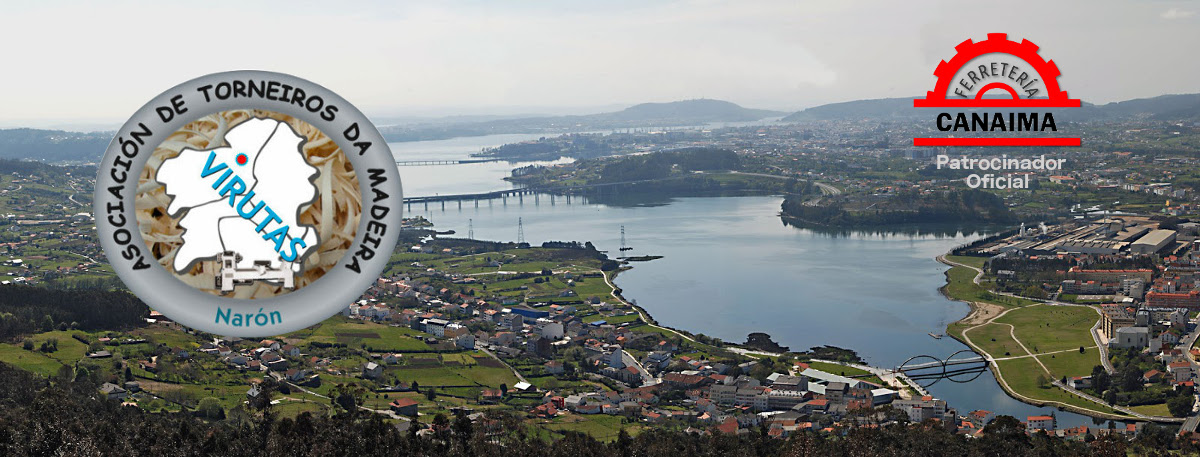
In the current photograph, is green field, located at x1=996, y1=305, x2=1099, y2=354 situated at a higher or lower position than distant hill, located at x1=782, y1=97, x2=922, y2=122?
lower

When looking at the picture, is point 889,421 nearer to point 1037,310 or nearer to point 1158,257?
point 1037,310

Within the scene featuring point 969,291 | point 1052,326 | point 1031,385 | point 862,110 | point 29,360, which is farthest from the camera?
point 862,110

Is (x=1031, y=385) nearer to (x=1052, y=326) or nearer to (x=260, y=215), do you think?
(x=1052, y=326)

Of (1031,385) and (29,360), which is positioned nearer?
(29,360)

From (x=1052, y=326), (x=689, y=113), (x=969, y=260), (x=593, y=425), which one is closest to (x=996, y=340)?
(x=1052, y=326)

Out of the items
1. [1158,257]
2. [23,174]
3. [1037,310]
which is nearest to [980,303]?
[1037,310]

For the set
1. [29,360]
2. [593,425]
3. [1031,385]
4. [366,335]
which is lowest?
[1031,385]

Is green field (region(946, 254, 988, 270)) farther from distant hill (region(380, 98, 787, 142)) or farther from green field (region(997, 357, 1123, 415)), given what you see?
distant hill (region(380, 98, 787, 142))

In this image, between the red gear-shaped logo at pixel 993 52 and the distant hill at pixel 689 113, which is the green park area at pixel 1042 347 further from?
the distant hill at pixel 689 113

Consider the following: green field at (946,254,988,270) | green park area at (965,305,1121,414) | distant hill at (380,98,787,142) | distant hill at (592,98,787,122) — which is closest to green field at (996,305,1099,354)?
green park area at (965,305,1121,414)
